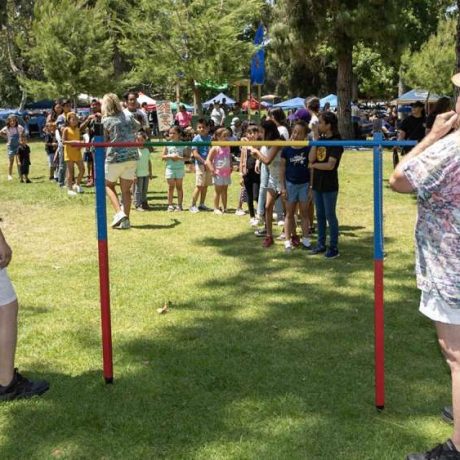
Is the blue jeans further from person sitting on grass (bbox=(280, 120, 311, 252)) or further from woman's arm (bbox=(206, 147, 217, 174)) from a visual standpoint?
woman's arm (bbox=(206, 147, 217, 174))

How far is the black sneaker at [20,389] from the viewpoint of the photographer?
405 cm

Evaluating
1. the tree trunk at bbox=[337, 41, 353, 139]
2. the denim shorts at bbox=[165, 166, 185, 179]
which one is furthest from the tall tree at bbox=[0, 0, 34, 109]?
the denim shorts at bbox=[165, 166, 185, 179]

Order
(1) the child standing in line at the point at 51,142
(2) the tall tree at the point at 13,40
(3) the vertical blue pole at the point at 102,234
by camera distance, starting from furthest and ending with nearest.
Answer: (2) the tall tree at the point at 13,40 → (1) the child standing in line at the point at 51,142 → (3) the vertical blue pole at the point at 102,234

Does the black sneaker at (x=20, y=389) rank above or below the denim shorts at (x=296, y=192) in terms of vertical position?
below

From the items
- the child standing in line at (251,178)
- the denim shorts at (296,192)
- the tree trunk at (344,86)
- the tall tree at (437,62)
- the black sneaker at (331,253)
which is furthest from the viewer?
the tall tree at (437,62)

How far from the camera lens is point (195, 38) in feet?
92.2

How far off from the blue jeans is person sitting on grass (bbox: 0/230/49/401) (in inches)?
172

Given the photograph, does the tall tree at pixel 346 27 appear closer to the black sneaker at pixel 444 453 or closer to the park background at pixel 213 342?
the park background at pixel 213 342

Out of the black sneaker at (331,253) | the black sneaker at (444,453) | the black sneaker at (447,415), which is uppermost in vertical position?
the black sneaker at (331,253)

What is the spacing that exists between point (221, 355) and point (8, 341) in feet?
5.08

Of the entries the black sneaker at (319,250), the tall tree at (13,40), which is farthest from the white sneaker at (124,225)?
the tall tree at (13,40)

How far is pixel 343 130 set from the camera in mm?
25016

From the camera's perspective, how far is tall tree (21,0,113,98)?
29.9 metres

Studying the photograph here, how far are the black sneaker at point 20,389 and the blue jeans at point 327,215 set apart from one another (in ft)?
14.1
